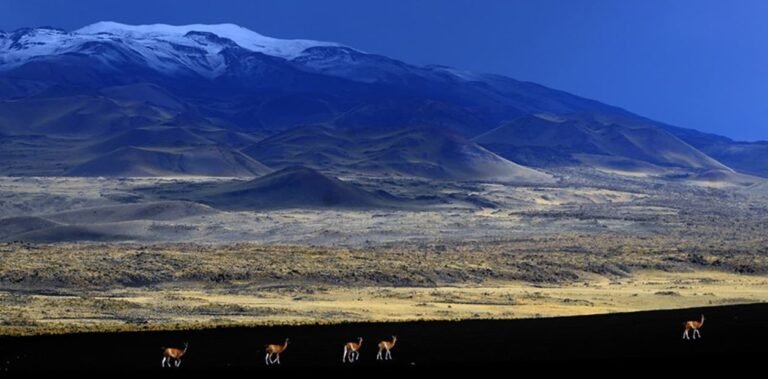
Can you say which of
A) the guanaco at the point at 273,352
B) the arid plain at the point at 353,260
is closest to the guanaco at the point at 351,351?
the guanaco at the point at 273,352

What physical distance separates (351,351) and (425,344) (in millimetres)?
3467

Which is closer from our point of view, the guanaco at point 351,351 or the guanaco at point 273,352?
the guanaco at point 273,352

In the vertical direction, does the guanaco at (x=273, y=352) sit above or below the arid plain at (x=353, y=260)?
above

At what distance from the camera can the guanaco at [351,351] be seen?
2739 centimetres

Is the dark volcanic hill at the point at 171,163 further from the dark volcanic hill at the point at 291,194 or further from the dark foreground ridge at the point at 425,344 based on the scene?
the dark foreground ridge at the point at 425,344

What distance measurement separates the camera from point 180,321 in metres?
40.0

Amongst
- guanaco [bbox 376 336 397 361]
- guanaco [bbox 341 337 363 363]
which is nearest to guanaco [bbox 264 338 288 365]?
guanaco [bbox 341 337 363 363]

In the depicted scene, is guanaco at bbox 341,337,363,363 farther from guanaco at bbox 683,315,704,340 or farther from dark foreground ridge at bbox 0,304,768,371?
guanaco at bbox 683,315,704,340

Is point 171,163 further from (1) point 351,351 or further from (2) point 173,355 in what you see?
(2) point 173,355

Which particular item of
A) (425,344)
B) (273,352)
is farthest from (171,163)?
(273,352)

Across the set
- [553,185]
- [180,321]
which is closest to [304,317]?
[180,321]

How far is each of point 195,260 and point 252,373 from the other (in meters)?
36.2

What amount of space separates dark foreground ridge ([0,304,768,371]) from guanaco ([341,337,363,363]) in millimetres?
323

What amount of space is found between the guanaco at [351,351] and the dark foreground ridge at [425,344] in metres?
0.32
